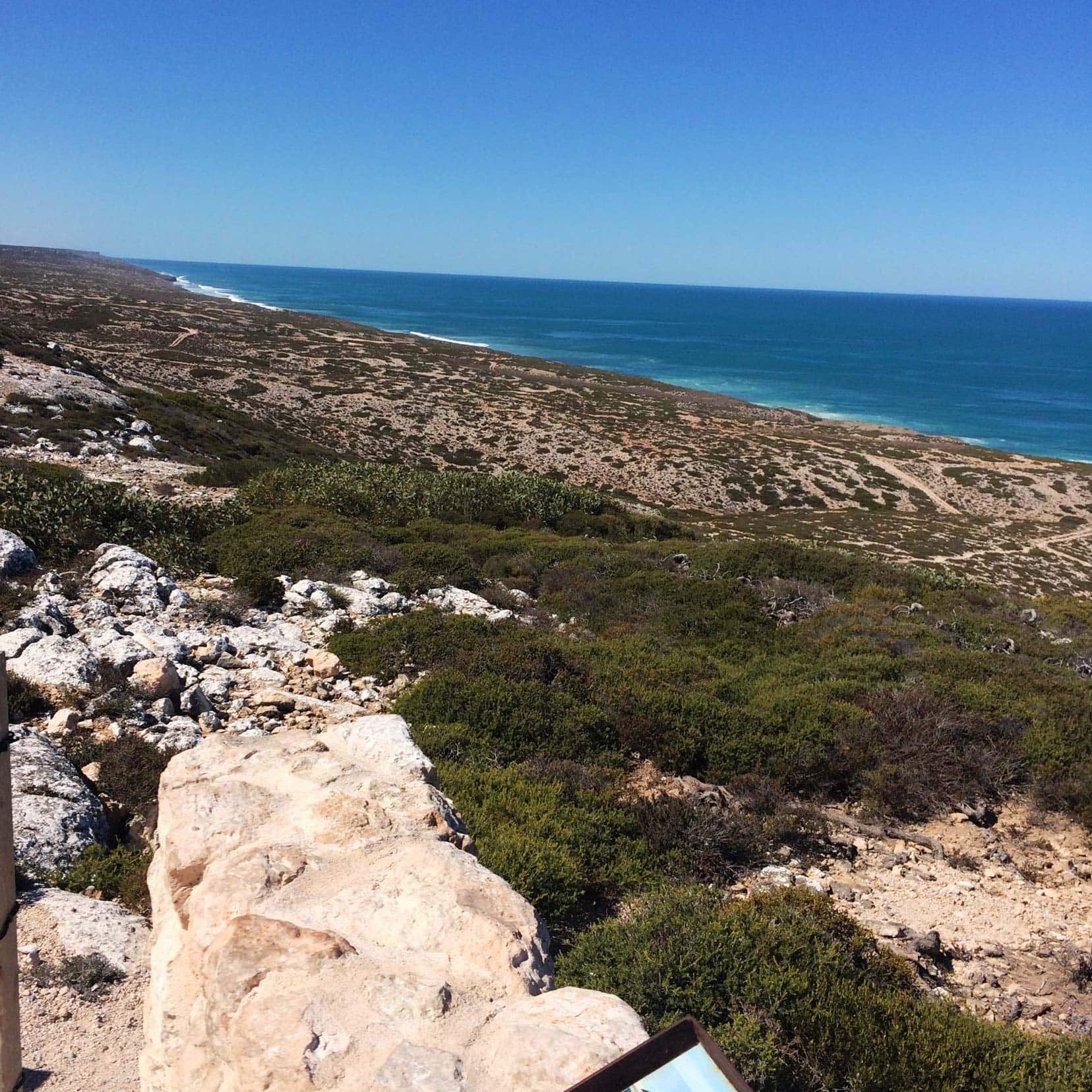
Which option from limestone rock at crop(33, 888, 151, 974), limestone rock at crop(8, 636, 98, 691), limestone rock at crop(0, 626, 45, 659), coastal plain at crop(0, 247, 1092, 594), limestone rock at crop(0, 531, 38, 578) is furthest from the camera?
coastal plain at crop(0, 247, 1092, 594)

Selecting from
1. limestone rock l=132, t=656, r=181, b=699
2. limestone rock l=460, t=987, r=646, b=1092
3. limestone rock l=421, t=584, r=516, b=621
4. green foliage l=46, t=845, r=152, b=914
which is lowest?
limestone rock l=421, t=584, r=516, b=621

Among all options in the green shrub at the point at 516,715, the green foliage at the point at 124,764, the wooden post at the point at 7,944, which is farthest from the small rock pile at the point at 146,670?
the wooden post at the point at 7,944

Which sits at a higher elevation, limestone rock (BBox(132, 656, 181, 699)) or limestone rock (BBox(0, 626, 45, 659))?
limestone rock (BBox(0, 626, 45, 659))

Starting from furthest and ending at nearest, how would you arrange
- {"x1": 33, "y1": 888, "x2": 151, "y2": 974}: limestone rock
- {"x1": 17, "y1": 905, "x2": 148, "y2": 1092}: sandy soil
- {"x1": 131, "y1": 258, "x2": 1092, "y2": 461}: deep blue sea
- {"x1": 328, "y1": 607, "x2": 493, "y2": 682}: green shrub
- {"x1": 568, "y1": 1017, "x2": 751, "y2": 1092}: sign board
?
1. {"x1": 131, "y1": 258, "x2": 1092, "y2": 461}: deep blue sea
2. {"x1": 328, "y1": 607, "x2": 493, "y2": 682}: green shrub
3. {"x1": 33, "y1": 888, "x2": 151, "y2": 974}: limestone rock
4. {"x1": 17, "y1": 905, "x2": 148, "y2": 1092}: sandy soil
5. {"x1": 568, "y1": 1017, "x2": 751, "y2": 1092}: sign board

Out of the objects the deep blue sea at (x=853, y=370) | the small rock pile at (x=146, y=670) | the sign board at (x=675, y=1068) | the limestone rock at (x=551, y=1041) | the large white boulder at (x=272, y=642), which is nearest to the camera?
the sign board at (x=675, y=1068)

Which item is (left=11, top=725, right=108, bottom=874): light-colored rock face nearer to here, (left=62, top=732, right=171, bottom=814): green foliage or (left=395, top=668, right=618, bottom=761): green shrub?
(left=62, top=732, right=171, bottom=814): green foliage

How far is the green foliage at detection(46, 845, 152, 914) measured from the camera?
188 inches

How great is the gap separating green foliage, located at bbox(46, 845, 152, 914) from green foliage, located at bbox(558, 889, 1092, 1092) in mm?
2856

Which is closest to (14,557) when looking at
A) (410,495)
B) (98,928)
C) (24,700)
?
(24,700)

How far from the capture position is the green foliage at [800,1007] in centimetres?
376

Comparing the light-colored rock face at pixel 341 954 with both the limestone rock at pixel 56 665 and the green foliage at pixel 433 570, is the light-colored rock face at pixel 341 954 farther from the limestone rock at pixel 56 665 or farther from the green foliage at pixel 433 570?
the green foliage at pixel 433 570

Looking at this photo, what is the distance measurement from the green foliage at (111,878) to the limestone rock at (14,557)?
607cm

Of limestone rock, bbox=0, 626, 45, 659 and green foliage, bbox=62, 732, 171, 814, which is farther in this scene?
limestone rock, bbox=0, 626, 45, 659

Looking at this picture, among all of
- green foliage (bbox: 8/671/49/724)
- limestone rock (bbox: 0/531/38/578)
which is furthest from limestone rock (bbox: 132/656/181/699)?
limestone rock (bbox: 0/531/38/578)
